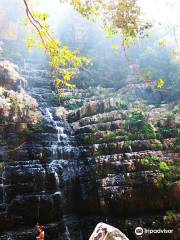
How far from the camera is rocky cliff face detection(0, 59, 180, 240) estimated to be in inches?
449

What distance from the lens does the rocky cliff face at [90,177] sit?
11.4 metres

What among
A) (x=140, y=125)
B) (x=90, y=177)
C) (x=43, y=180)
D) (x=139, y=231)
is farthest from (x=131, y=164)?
(x=43, y=180)

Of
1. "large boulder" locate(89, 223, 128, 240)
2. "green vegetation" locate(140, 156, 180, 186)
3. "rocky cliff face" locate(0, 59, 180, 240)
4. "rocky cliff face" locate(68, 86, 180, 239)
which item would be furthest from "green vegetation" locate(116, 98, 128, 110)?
"large boulder" locate(89, 223, 128, 240)

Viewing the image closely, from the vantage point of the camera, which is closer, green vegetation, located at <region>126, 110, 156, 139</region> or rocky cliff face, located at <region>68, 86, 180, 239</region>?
rocky cliff face, located at <region>68, 86, 180, 239</region>

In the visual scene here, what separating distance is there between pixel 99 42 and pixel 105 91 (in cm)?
933

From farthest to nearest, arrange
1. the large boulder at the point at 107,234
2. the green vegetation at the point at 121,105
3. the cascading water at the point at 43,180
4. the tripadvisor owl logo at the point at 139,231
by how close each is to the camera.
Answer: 1. the green vegetation at the point at 121,105
2. the cascading water at the point at 43,180
3. the tripadvisor owl logo at the point at 139,231
4. the large boulder at the point at 107,234

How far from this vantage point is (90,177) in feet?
41.9

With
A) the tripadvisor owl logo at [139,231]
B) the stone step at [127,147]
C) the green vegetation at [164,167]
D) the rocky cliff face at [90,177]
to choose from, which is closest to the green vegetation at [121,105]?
the rocky cliff face at [90,177]

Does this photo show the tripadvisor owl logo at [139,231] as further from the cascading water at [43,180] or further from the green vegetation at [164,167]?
the cascading water at [43,180]

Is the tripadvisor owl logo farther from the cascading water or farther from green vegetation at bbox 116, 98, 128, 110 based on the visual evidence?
green vegetation at bbox 116, 98, 128, 110

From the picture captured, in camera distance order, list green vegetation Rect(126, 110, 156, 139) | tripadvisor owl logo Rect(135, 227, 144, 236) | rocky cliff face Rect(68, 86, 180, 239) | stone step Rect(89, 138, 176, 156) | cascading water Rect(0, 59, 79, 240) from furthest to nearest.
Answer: green vegetation Rect(126, 110, 156, 139) < stone step Rect(89, 138, 176, 156) < rocky cliff face Rect(68, 86, 180, 239) < cascading water Rect(0, 59, 79, 240) < tripadvisor owl logo Rect(135, 227, 144, 236)

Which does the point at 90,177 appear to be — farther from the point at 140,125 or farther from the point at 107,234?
the point at 107,234

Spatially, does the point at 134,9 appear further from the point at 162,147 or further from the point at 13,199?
the point at 13,199

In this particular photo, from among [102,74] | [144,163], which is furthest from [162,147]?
[102,74]
